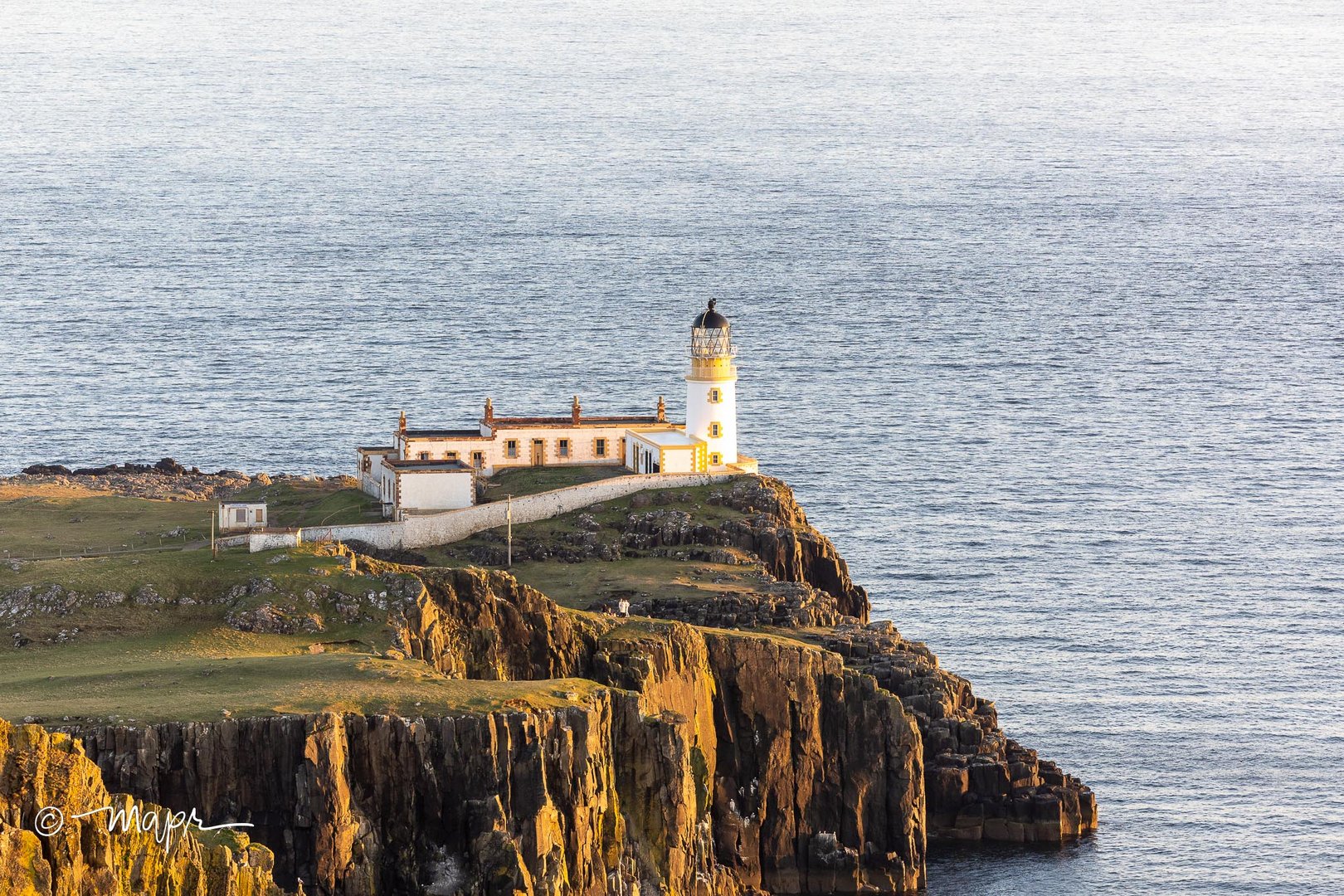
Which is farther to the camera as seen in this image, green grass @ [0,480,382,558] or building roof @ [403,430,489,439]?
building roof @ [403,430,489,439]

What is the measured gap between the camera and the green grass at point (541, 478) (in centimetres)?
15612

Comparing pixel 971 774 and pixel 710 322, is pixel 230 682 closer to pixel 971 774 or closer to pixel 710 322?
pixel 971 774

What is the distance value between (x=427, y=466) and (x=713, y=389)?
18388mm

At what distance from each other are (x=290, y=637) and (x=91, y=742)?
2134 cm

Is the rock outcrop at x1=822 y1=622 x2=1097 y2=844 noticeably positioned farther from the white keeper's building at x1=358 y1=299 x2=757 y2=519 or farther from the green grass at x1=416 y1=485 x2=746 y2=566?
the white keeper's building at x1=358 y1=299 x2=757 y2=519

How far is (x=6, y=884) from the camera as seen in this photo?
68.1m

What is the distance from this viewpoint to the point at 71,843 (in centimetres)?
7194

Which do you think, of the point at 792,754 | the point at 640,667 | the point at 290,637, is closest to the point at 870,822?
the point at 792,754

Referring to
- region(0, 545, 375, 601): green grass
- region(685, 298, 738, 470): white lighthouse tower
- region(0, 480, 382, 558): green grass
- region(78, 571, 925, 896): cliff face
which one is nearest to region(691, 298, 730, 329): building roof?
region(685, 298, 738, 470): white lighthouse tower

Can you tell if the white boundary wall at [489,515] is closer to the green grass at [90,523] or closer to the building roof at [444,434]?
the green grass at [90,523]

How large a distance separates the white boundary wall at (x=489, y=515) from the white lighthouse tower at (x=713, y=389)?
2905mm

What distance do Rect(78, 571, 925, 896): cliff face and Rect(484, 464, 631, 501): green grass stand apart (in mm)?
26755

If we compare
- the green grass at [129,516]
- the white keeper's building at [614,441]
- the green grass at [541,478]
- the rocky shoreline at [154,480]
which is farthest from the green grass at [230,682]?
the rocky shoreline at [154,480]

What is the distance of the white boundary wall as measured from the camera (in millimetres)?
146375
